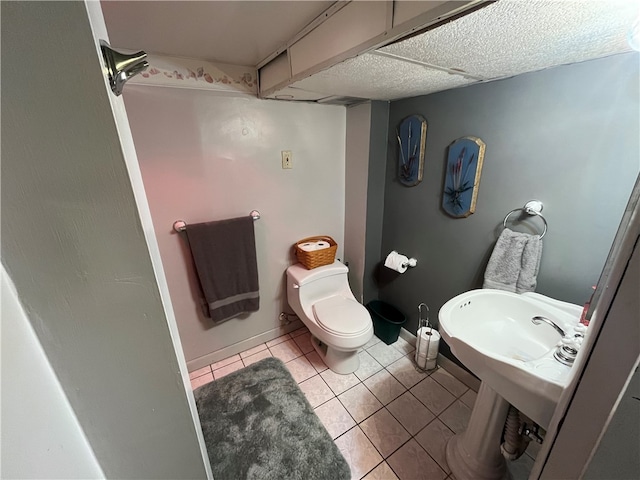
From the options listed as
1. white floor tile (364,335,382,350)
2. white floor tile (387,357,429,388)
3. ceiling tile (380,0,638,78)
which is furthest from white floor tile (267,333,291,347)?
ceiling tile (380,0,638,78)

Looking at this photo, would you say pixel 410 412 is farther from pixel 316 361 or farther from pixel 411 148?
pixel 411 148

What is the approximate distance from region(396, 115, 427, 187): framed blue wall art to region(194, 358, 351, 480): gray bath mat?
1.59 m

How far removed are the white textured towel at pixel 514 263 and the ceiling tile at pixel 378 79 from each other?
82 centimetres

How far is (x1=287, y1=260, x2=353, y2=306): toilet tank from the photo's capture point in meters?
1.87

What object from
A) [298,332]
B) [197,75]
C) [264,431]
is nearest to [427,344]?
[298,332]

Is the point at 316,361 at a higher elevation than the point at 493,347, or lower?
lower

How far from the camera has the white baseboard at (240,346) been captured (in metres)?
1.88

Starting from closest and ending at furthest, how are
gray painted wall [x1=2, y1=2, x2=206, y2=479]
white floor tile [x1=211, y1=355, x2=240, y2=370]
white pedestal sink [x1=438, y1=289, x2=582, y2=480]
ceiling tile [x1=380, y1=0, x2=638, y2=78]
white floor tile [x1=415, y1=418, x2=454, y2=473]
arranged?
gray painted wall [x1=2, y1=2, x2=206, y2=479] → ceiling tile [x1=380, y1=0, x2=638, y2=78] → white pedestal sink [x1=438, y1=289, x2=582, y2=480] → white floor tile [x1=415, y1=418, x2=454, y2=473] → white floor tile [x1=211, y1=355, x2=240, y2=370]

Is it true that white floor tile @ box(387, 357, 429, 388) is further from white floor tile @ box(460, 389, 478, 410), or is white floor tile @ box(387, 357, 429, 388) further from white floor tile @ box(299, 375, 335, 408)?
white floor tile @ box(299, 375, 335, 408)

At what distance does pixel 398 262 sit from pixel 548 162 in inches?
39.0

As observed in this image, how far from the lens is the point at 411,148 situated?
1.70 m

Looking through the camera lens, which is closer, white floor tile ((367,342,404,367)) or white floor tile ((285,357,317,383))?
white floor tile ((285,357,317,383))

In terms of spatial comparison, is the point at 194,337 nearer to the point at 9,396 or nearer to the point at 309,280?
the point at 309,280

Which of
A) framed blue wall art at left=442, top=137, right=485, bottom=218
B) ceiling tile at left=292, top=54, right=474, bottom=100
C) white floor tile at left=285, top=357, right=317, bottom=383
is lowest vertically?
white floor tile at left=285, top=357, right=317, bottom=383
